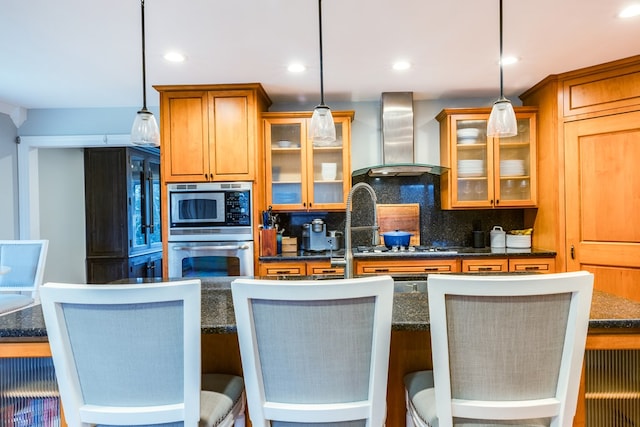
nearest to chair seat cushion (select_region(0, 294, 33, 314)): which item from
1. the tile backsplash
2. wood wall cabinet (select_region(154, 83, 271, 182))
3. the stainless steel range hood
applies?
wood wall cabinet (select_region(154, 83, 271, 182))

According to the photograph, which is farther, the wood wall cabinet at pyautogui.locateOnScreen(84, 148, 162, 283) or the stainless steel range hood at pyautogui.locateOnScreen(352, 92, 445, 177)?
the wood wall cabinet at pyautogui.locateOnScreen(84, 148, 162, 283)

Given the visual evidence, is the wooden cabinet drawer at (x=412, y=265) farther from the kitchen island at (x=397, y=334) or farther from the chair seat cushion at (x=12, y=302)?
the chair seat cushion at (x=12, y=302)

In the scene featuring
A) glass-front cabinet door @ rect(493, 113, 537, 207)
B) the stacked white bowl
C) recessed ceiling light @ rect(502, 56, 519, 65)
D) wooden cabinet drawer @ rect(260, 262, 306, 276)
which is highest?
recessed ceiling light @ rect(502, 56, 519, 65)

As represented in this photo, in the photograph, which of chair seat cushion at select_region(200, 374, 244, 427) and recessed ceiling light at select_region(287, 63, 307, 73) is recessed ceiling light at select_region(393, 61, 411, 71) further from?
chair seat cushion at select_region(200, 374, 244, 427)

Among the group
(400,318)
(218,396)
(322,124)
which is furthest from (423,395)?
(322,124)

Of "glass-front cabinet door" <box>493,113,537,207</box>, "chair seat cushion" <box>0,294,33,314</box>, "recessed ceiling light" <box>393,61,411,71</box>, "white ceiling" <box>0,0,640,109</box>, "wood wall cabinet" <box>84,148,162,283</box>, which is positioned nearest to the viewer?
"white ceiling" <box>0,0,640,109</box>

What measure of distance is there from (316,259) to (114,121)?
2.54 metres

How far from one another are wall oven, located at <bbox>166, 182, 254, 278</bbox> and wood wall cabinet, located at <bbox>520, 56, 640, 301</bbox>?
104 inches

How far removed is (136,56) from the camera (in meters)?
2.60

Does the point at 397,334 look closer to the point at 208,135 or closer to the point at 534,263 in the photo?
the point at 534,263

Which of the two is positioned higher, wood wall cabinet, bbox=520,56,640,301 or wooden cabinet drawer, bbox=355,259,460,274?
wood wall cabinet, bbox=520,56,640,301

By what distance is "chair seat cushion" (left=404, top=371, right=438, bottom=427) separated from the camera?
109 centimetres

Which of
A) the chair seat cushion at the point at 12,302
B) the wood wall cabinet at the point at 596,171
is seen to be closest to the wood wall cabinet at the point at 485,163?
the wood wall cabinet at the point at 596,171

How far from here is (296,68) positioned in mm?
2861
